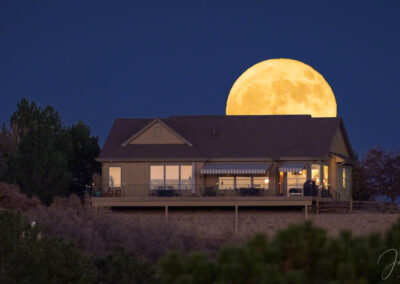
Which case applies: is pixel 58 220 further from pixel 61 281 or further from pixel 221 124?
pixel 61 281

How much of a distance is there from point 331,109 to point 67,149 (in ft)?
59.5

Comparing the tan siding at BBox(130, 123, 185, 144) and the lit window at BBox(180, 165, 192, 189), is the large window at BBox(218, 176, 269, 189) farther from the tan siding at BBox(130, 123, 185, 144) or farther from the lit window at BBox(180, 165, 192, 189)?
the tan siding at BBox(130, 123, 185, 144)

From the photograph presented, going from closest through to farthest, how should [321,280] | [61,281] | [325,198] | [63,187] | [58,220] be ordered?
[321,280] → [61,281] → [58,220] → [325,198] → [63,187]

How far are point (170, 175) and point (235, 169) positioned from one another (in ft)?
12.6

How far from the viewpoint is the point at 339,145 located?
4978 centimetres

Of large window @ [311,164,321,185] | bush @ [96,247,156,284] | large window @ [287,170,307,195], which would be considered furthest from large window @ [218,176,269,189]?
bush @ [96,247,156,284]

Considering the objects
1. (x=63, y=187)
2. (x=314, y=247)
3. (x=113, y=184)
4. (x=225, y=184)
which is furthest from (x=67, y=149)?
(x=314, y=247)

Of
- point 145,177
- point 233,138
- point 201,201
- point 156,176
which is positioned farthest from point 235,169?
point 145,177

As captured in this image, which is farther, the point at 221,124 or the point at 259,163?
the point at 221,124

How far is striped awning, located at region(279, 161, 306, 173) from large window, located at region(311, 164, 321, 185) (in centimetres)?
85

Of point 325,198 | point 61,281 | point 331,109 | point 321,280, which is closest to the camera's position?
point 321,280

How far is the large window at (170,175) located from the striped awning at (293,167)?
539 cm

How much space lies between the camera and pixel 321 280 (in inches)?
426

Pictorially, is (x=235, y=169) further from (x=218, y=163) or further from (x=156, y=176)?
(x=156, y=176)
